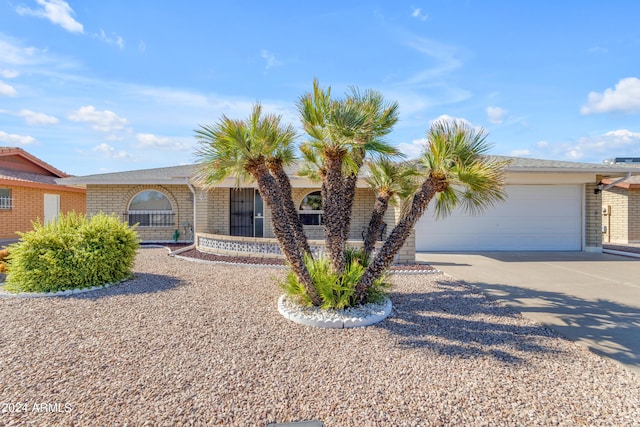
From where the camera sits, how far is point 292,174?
12133 millimetres

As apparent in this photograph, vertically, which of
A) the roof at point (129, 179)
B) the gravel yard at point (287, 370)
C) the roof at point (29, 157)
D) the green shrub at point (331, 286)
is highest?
the roof at point (29, 157)

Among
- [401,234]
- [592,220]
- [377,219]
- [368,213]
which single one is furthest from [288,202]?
[592,220]

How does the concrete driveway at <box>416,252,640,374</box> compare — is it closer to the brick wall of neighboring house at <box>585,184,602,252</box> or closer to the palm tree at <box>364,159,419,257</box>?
the brick wall of neighboring house at <box>585,184,602,252</box>

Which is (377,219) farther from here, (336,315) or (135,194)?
(135,194)

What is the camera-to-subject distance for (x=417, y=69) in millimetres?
10242

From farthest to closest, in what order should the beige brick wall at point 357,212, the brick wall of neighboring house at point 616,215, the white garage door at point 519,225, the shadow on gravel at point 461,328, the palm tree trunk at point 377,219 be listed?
the brick wall of neighboring house at point 616,215, the beige brick wall at point 357,212, the white garage door at point 519,225, the palm tree trunk at point 377,219, the shadow on gravel at point 461,328

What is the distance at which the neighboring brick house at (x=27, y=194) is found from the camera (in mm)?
15336

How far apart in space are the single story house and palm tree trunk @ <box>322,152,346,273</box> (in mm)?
4060

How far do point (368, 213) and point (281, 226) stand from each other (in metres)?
8.95

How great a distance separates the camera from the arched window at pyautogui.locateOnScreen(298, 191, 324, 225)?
13.4 m

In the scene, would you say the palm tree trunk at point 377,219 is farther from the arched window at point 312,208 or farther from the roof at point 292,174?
the arched window at point 312,208

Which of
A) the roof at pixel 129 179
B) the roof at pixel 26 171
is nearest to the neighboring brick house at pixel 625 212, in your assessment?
the roof at pixel 129 179

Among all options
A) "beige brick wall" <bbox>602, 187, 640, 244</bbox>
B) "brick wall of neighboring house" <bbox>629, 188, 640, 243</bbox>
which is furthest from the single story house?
"brick wall of neighboring house" <bbox>629, 188, 640, 243</bbox>

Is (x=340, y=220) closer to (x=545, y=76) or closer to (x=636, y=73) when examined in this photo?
(x=545, y=76)
